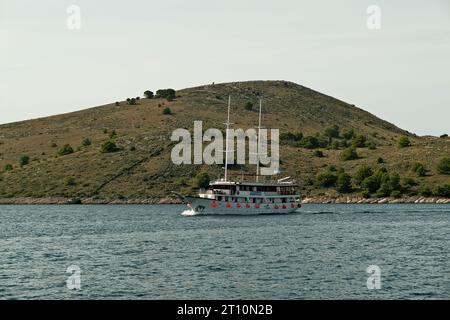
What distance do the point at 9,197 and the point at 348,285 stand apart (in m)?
149

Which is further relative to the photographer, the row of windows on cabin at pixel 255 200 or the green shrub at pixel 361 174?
the green shrub at pixel 361 174

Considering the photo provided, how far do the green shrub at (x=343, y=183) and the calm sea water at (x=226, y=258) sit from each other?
244 ft

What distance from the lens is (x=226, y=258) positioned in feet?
217

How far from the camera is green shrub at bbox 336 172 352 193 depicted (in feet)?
610

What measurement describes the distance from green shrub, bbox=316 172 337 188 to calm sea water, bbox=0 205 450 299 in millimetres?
77096

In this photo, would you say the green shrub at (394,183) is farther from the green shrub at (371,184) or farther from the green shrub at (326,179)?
the green shrub at (326,179)

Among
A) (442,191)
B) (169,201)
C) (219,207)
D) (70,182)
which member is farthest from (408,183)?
(70,182)

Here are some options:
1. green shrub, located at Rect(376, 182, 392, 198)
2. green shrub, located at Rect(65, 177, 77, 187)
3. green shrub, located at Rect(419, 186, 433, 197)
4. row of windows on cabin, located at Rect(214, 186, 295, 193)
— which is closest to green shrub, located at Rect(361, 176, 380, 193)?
green shrub, located at Rect(376, 182, 392, 198)

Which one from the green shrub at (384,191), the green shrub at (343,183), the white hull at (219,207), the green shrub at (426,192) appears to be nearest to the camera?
the white hull at (219,207)

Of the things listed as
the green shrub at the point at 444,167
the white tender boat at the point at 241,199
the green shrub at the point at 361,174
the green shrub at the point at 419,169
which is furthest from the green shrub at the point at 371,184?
the white tender boat at the point at 241,199

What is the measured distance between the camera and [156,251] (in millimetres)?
72000

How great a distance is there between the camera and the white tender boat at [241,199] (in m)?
126

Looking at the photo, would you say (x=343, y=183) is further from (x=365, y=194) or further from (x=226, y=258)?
(x=226, y=258)
